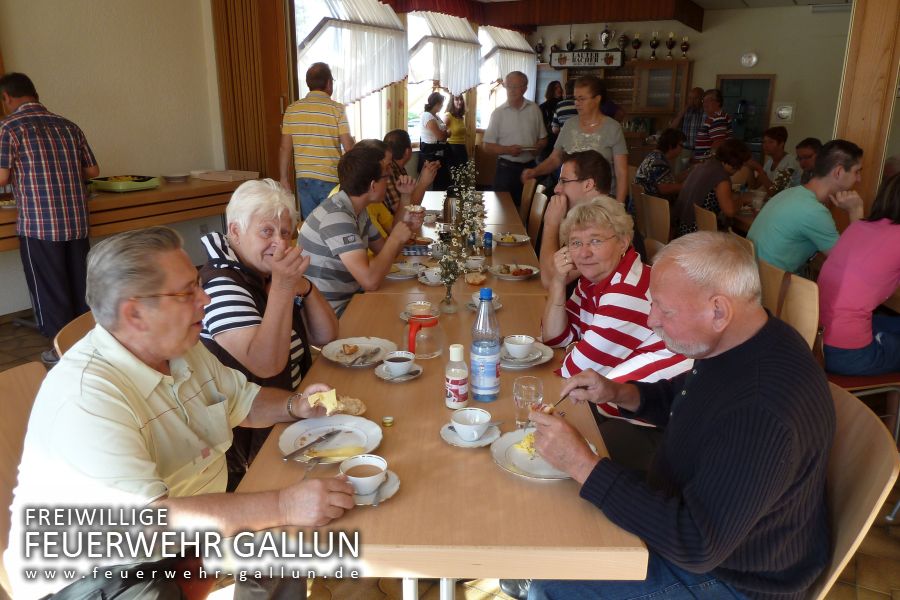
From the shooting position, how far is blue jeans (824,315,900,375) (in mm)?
2789

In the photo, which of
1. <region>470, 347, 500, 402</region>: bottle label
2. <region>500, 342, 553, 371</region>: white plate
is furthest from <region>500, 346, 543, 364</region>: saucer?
<region>470, 347, 500, 402</region>: bottle label

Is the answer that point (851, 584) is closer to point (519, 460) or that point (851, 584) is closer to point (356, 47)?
point (519, 460)

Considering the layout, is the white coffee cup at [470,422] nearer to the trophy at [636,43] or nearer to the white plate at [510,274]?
the white plate at [510,274]

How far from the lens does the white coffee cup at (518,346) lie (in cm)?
208

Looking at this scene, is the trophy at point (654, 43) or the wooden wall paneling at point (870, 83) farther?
the trophy at point (654, 43)

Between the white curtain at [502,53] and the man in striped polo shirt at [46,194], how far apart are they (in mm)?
8066

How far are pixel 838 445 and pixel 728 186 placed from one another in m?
3.85

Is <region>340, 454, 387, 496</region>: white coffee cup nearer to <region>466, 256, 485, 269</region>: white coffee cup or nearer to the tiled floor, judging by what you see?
the tiled floor

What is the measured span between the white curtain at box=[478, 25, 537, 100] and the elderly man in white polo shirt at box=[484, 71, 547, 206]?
16.1ft


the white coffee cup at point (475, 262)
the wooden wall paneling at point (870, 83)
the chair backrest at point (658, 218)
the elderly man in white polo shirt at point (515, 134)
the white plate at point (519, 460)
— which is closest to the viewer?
the white plate at point (519, 460)

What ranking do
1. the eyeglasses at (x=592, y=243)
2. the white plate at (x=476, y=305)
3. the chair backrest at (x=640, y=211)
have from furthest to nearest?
1. the chair backrest at (x=640, y=211)
2. the white plate at (x=476, y=305)
3. the eyeglasses at (x=592, y=243)

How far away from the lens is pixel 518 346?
208 cm

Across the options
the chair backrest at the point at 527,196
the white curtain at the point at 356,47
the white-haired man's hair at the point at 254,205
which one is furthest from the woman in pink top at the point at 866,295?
the white curtain at the point at 356,47

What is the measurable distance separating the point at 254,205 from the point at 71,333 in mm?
631
